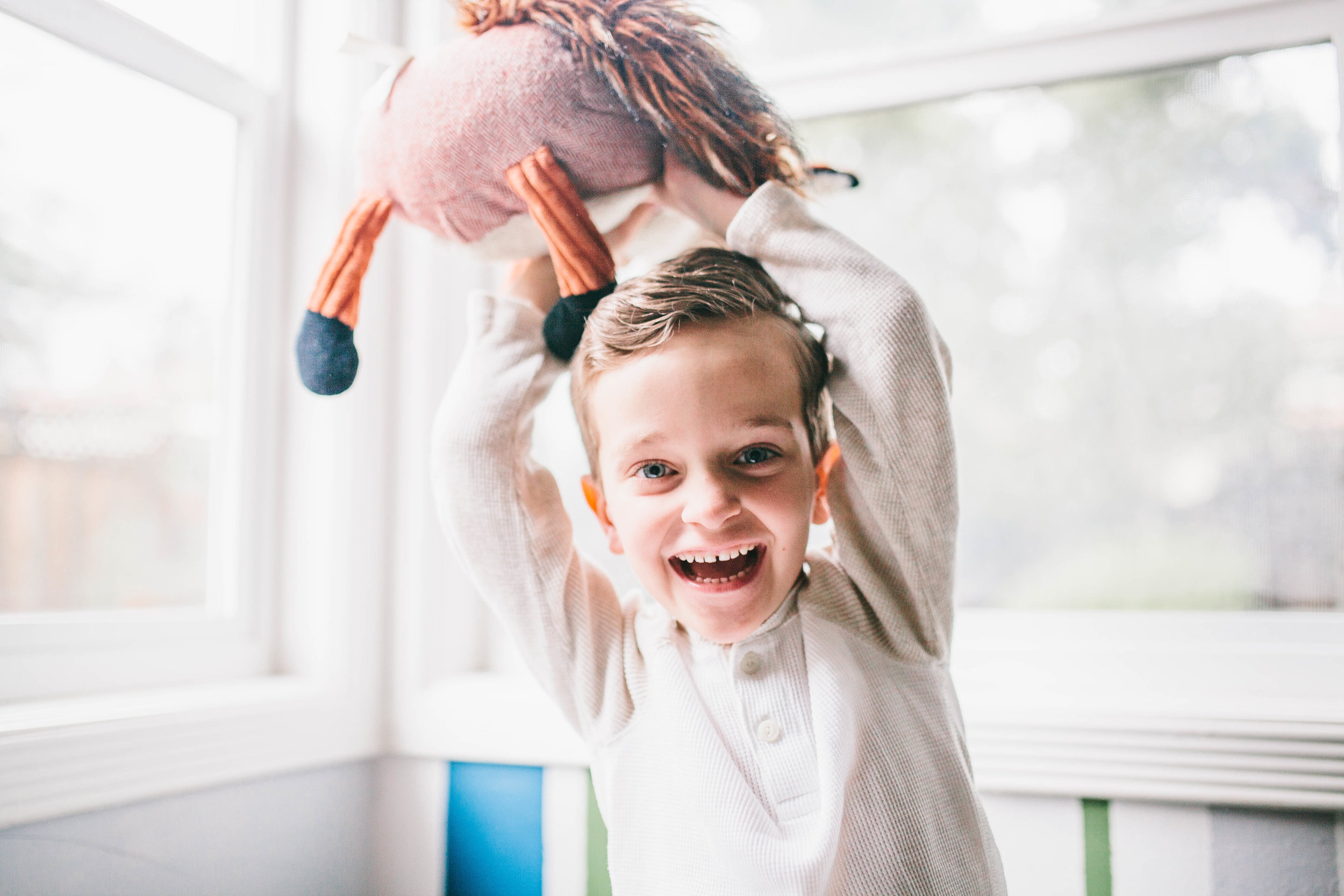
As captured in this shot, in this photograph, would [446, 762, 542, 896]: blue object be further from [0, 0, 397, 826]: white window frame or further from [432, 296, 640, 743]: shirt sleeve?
[432, 296, 640, 743]: shirt sleeve

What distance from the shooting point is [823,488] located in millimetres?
714

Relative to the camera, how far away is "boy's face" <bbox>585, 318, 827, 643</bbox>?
616 mm

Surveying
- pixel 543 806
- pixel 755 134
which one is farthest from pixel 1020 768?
pixel 755 134

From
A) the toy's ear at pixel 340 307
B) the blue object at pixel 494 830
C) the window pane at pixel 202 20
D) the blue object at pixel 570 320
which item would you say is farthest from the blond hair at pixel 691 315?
the window pane at pixel 202 20

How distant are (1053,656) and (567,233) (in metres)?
0.76

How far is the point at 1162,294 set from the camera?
101cm

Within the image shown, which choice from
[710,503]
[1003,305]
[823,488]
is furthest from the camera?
[1003,305]

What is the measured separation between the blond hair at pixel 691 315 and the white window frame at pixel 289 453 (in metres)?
0.56

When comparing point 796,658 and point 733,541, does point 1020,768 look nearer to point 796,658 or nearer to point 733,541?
point 796,658

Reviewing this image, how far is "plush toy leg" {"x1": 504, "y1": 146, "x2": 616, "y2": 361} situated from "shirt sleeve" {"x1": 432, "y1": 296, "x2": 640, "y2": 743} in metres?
0.10

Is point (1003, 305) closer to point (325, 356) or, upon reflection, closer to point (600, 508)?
point (600, 508)

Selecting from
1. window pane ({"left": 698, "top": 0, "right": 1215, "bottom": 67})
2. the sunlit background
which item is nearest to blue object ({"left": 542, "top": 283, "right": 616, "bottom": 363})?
the sunlit background

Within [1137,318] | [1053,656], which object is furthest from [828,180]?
[1053,656]

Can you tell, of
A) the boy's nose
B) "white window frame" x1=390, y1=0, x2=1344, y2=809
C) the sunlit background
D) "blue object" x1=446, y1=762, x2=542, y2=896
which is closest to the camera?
Result: the boy's nose
